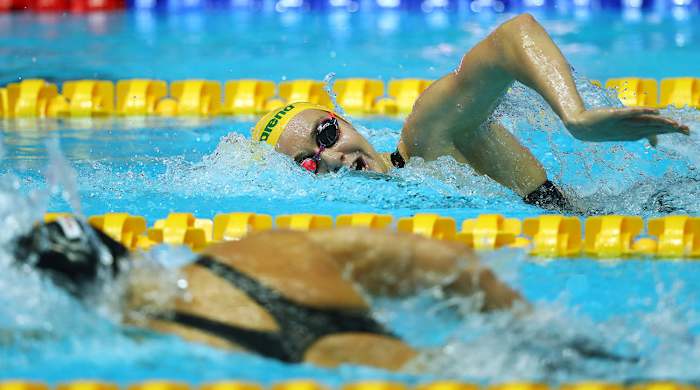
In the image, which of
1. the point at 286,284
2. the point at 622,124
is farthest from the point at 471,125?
the point at 286,284

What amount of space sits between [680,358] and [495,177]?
1.52 metres

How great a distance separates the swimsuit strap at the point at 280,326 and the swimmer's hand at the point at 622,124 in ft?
3.21

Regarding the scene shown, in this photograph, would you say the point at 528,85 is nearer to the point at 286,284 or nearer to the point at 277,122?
the point at 277,122

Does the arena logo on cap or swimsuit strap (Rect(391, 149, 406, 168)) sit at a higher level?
the arena logo on cap

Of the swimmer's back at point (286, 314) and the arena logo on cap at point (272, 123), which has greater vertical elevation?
the swimmer's back at point (286, 314)

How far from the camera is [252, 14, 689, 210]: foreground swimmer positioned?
311 cm

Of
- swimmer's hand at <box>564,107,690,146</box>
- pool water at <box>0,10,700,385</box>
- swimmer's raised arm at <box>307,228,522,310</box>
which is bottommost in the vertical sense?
pool water at <box>0,10,700,385</box>

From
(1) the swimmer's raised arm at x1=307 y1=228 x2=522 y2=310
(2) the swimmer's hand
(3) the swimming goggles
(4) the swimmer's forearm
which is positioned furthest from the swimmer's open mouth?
(1) the swimmer's raised arm at x1=307 y1=228 x2=522 y2=310

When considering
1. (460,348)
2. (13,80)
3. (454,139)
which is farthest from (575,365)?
(13,80)

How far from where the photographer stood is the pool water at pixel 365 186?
2201 millimetres

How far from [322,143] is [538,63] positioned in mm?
961

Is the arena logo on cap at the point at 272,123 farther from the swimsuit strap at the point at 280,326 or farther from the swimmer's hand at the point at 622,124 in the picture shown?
the swimsuit strap at the point at 280,326

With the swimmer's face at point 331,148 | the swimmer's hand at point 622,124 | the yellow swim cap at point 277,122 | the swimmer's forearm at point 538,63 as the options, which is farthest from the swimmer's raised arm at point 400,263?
the yellow swim cap at point 277,122

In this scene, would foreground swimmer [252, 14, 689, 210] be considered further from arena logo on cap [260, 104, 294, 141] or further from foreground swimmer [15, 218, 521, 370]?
foreground swimmer [15, 218, 521, 370]
